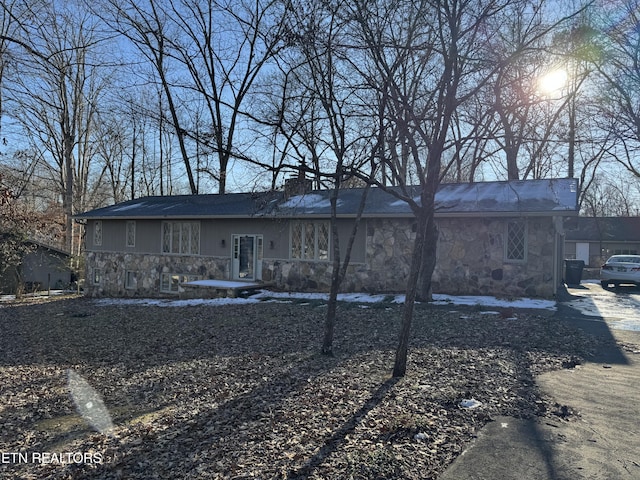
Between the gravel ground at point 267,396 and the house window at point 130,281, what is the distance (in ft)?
33.5

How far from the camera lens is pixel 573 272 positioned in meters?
19.4

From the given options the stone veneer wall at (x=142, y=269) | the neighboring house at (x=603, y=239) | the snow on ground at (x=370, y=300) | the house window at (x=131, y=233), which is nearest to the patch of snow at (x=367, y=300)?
the snow on ground at (x=370, y=300)

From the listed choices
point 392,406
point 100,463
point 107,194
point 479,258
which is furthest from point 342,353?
point 107,194

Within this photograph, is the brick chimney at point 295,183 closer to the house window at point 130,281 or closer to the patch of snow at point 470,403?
the patch of snow at point 470,403

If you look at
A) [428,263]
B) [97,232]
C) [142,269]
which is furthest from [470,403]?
[97,232]

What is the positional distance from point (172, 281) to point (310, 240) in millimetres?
6477

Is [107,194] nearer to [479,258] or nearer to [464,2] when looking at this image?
[479,258]

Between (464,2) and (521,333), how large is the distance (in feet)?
18.1

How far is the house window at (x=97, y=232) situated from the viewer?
2145 cm

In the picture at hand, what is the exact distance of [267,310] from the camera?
467 inches

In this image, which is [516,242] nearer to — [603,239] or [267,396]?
[267,396]

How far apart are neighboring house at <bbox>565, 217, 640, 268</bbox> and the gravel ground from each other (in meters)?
31.0

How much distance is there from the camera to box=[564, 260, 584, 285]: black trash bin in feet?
63.5

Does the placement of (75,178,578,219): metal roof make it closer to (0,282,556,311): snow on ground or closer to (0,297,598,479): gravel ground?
(0,282,556,311): snow on ground
